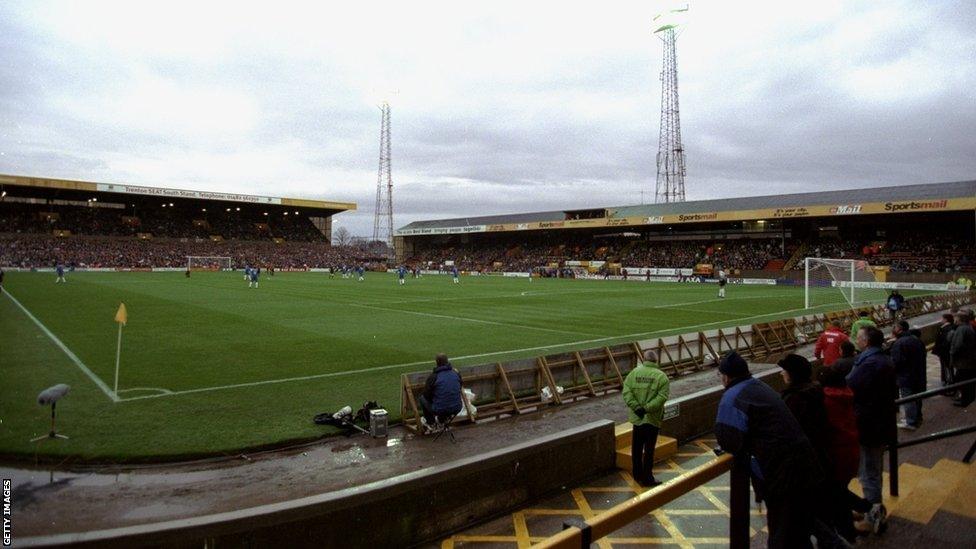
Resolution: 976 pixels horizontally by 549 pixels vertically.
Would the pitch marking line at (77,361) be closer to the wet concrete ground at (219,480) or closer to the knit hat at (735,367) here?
the wet concrete ground at (219,480)

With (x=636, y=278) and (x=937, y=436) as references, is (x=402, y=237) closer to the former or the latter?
(x=636, y=278)

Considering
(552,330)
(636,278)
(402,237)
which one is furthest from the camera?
(402,237)

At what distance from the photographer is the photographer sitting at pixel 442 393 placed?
8.81 metres

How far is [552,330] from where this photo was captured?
21.1 m

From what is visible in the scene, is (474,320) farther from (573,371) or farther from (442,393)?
(442,393)

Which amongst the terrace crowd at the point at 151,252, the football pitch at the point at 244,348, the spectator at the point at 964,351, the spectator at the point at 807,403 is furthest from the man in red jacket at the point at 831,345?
the terrace crowd at the point at 151,252

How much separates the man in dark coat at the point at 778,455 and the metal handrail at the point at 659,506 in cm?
39

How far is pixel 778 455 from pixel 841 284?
128ft

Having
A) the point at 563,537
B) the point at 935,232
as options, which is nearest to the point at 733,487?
the point at 563,537

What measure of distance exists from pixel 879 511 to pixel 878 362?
1.55 m

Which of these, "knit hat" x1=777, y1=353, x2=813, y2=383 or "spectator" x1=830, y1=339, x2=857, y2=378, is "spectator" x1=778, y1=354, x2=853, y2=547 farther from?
"spectator" x1=830, y1=339, x2=857, y2=378

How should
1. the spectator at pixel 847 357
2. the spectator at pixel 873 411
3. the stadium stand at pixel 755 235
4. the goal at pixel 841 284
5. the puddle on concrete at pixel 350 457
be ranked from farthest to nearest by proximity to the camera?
the stadium stand at pixel 755 235
the goal at pixel 841 284
the puddle on concrete at pixel 350 457
the spectator at pixel 847 357
the spectator at pixel 873 411

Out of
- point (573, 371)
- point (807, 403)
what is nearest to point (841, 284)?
point (573, 371)

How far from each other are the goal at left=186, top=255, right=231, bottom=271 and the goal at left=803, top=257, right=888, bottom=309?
2738 inches
